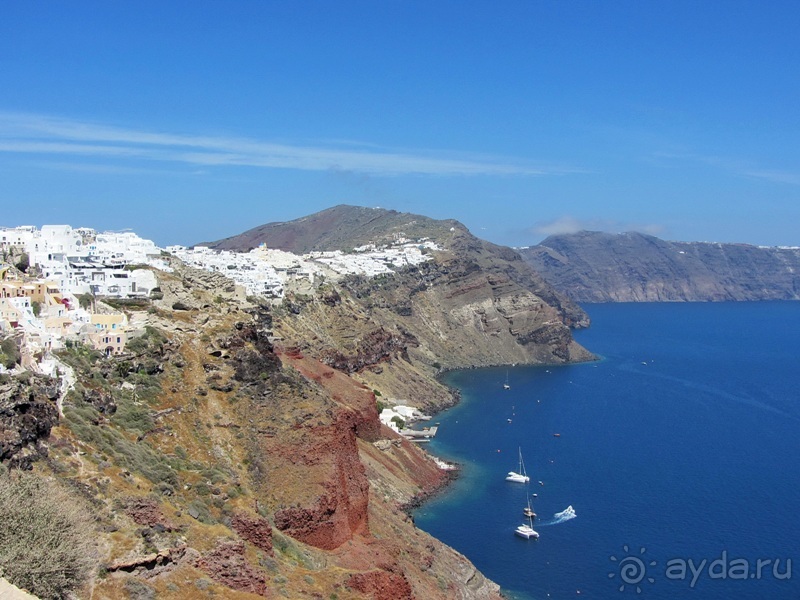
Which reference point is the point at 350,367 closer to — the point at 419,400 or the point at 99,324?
the point at 419,400

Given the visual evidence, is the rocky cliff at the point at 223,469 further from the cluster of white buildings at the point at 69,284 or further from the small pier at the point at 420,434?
the small pier at the point at 420,434

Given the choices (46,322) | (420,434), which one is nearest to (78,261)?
(46,322)

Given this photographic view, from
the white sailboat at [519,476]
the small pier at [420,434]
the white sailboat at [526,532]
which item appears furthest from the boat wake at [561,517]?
the small pier at [420,434]

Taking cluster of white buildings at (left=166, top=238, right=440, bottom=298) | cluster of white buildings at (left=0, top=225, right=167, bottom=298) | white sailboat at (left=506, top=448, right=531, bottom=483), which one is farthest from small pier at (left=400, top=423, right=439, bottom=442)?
cluster of white buildings at (left=0, top=225, right=167, bottom=298)

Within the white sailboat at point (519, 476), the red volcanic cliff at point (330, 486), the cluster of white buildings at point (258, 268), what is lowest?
the white sailboat at point (519, 476)

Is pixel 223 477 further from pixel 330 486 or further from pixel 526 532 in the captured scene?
pixel 526 532
